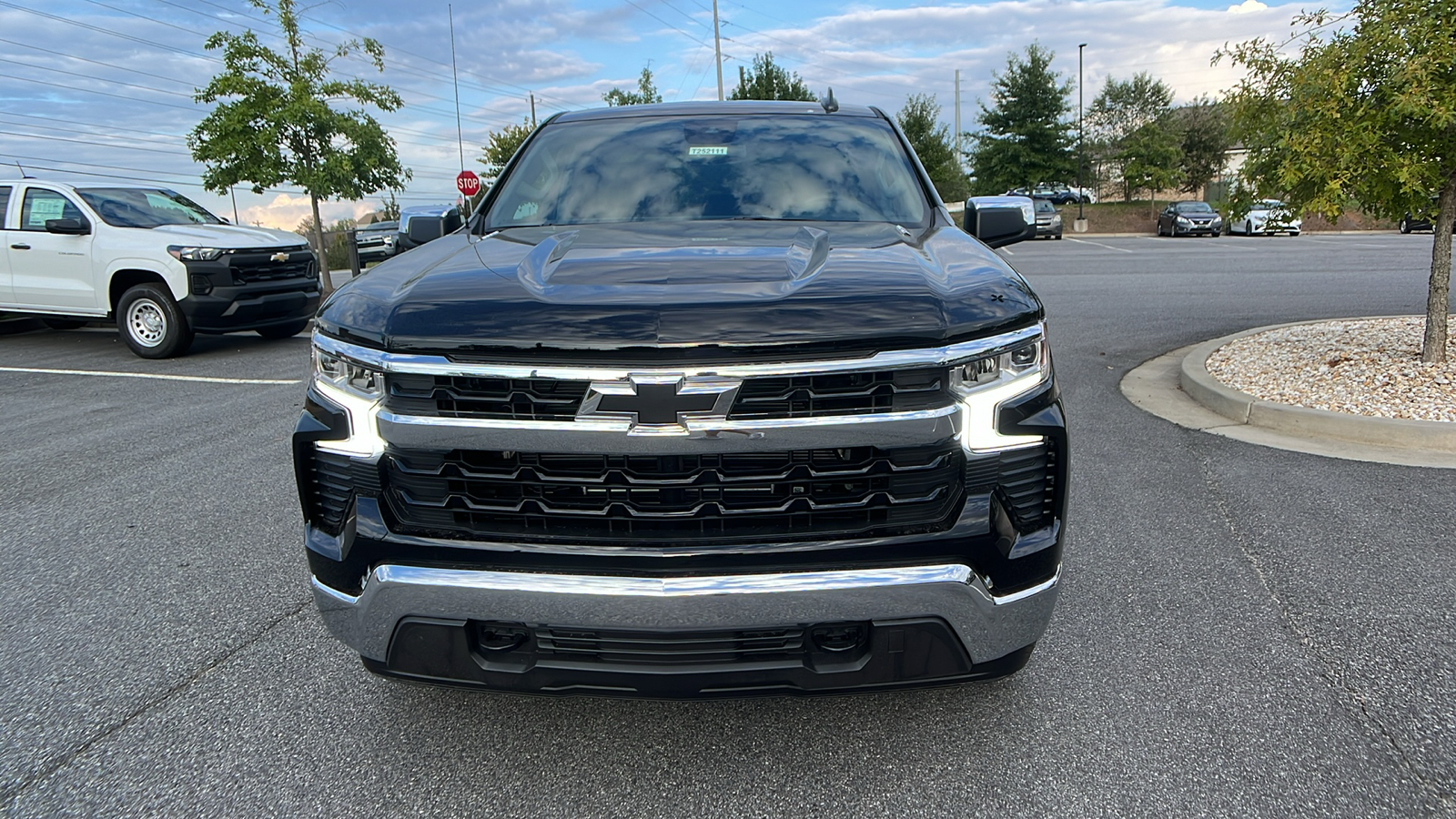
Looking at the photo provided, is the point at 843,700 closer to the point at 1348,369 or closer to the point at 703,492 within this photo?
the point at 703,492

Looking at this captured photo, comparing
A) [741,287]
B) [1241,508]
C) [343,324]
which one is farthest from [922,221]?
[1241,508]

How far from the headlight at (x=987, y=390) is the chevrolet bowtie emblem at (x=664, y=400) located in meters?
0.52

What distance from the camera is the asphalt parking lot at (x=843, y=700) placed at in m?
2.42

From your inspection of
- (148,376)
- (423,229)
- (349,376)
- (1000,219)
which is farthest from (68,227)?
(1000,219)

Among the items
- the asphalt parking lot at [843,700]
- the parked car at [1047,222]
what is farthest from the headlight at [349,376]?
the parked car at [1047,222]

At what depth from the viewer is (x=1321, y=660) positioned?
10.0 feet

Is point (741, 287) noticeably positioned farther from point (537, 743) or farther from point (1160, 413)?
point (1160, 413)

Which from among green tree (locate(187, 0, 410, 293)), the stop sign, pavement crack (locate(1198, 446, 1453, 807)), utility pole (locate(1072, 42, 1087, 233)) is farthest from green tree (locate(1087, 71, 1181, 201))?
pavement crack (locate(1198, 446, 1453, 807))

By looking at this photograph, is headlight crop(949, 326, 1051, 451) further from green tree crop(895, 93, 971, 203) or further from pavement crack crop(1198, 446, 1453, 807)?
green tree crop(895, 93, 971, 203)

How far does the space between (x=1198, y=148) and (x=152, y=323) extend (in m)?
48.9

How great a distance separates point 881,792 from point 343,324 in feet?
5.82

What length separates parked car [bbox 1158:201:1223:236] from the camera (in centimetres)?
3350

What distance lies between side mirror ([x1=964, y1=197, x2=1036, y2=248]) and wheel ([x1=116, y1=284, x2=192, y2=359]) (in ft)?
29.6

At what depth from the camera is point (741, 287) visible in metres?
2.20
